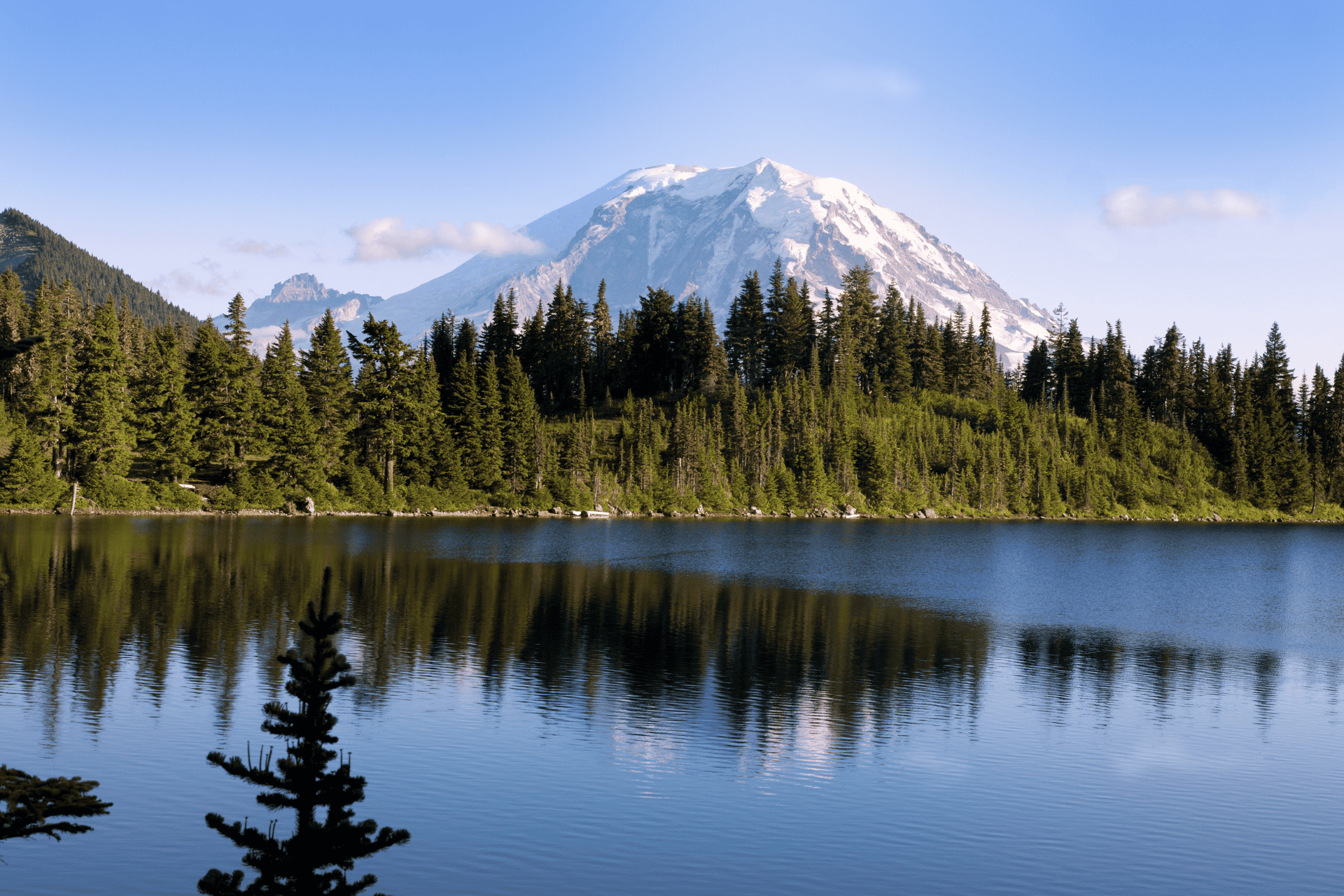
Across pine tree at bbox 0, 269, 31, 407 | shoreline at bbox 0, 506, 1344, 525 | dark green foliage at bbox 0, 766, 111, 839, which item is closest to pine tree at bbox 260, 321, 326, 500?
shoreline at bbox 0, 506, 1344, 525

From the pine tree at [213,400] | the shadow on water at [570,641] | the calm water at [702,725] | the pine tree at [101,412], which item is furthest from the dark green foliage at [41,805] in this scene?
the pine tree at [213,400]

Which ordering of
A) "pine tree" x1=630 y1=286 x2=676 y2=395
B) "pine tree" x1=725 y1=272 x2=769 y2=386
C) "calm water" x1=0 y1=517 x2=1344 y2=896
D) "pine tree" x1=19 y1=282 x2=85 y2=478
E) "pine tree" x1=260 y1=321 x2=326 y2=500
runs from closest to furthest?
"calm water" x1=0 y1=517 x2=1344 y2=896, "pine tree" x1=19 y1=282 x2=85 y2=478, "pine tree" x1=260 y1=321 x2=326 y2=500, "pine tree" x1=630 y1=286 x2=676 y2=395, "pine tree" x1=725 y1=272 x2=769 y2=386

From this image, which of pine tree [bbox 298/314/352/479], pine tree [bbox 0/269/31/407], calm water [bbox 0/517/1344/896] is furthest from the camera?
pine tree [bbox 0/269/31/407]

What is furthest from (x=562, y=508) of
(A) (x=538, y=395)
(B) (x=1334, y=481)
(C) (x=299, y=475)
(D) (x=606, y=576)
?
(B) (x=1334, y=481)

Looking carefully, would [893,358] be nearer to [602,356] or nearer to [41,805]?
[602,356]

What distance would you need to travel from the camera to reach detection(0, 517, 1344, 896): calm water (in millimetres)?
20141

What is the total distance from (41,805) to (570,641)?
3179 centimetres

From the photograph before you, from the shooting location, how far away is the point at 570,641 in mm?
43000

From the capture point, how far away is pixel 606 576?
217 ft

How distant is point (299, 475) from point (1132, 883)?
10909 centimetres

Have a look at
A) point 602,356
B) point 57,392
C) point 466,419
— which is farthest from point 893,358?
point 57,392

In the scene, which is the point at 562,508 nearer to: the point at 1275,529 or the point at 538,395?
the point at 538,395

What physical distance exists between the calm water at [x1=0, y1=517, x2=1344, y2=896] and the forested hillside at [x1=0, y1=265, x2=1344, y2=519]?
4389 cm

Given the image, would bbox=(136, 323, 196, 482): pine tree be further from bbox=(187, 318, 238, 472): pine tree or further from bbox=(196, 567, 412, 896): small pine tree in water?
bbox=(196, 567, 412, 896): small pine tree in water
